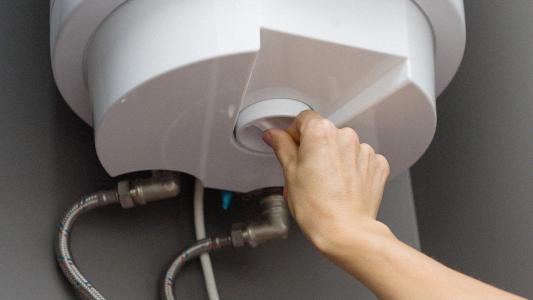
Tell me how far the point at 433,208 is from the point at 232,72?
1.69ft

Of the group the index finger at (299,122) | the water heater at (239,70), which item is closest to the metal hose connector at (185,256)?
the water heater at (239,70)

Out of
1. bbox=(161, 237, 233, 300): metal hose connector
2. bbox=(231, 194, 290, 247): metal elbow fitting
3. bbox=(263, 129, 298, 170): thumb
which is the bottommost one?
bbox=(161, 237, 233, 300): metal hose connector

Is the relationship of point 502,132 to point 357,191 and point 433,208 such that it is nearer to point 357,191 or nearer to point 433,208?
point 433,208

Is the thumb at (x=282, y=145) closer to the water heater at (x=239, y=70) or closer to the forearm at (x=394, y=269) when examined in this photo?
the water heater at (x=239, y=70)

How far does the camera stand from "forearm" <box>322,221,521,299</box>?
1.77 feet

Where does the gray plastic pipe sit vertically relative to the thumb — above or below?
below

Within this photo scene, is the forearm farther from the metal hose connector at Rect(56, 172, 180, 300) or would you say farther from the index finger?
the metal hose connector at Rect(56, 172, 180, 300)

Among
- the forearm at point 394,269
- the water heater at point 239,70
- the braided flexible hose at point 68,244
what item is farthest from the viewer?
the braided flexible hose at point 68,244

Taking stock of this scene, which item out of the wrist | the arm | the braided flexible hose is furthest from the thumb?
the braided flexible hose

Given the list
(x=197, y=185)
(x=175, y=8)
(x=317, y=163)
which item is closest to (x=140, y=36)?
(x=175, y=8)

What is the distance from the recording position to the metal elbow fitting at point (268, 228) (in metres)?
0.88

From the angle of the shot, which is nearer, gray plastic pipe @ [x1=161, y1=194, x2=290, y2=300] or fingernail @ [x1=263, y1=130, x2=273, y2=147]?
fingernail @ [x1=263, y1=130, x2=273, y2=147]

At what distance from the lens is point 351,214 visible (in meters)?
0.61

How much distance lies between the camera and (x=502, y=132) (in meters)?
0.93
